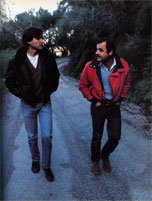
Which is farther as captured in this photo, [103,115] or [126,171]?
[126,171]

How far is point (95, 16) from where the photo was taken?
11992 millimetres

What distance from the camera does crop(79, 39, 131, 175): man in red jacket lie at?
2.71m

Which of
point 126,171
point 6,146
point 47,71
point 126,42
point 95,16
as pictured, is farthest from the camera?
point 95,16

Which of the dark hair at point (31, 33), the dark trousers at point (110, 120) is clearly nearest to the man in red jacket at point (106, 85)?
the dark trousers at point (110, 120)

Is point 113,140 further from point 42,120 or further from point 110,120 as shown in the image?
point 42,120

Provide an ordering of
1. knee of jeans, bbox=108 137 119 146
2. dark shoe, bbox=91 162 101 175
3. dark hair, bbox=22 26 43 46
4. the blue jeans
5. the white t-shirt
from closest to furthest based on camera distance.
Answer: dark hair, bbox=22 26 43 46
the white t-shirt
the blue jeans
knee of jeans, bbox=108 137 119 146
dark shoe, bbox=91 162 101 175

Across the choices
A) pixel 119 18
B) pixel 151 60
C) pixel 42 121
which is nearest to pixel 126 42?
pixel 119 18

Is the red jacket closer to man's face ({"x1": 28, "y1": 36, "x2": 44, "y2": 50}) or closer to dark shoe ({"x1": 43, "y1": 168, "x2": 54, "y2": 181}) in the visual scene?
man's face ({"x1": 28, "y1": 36, "x2": 44, "y2": 50})

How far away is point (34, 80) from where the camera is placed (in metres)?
2.73

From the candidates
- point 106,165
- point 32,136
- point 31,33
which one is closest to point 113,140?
point 106,165

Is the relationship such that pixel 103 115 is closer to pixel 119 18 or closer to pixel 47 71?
pixel 47 71

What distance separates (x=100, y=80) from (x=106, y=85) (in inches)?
4.6

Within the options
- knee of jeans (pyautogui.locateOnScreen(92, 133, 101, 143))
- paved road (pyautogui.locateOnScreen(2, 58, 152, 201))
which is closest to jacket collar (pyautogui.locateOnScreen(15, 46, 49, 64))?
knee of jeans (pyautogui.locateOnScreen(92, 133, 101, 143))

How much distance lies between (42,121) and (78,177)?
1063 millimetres
